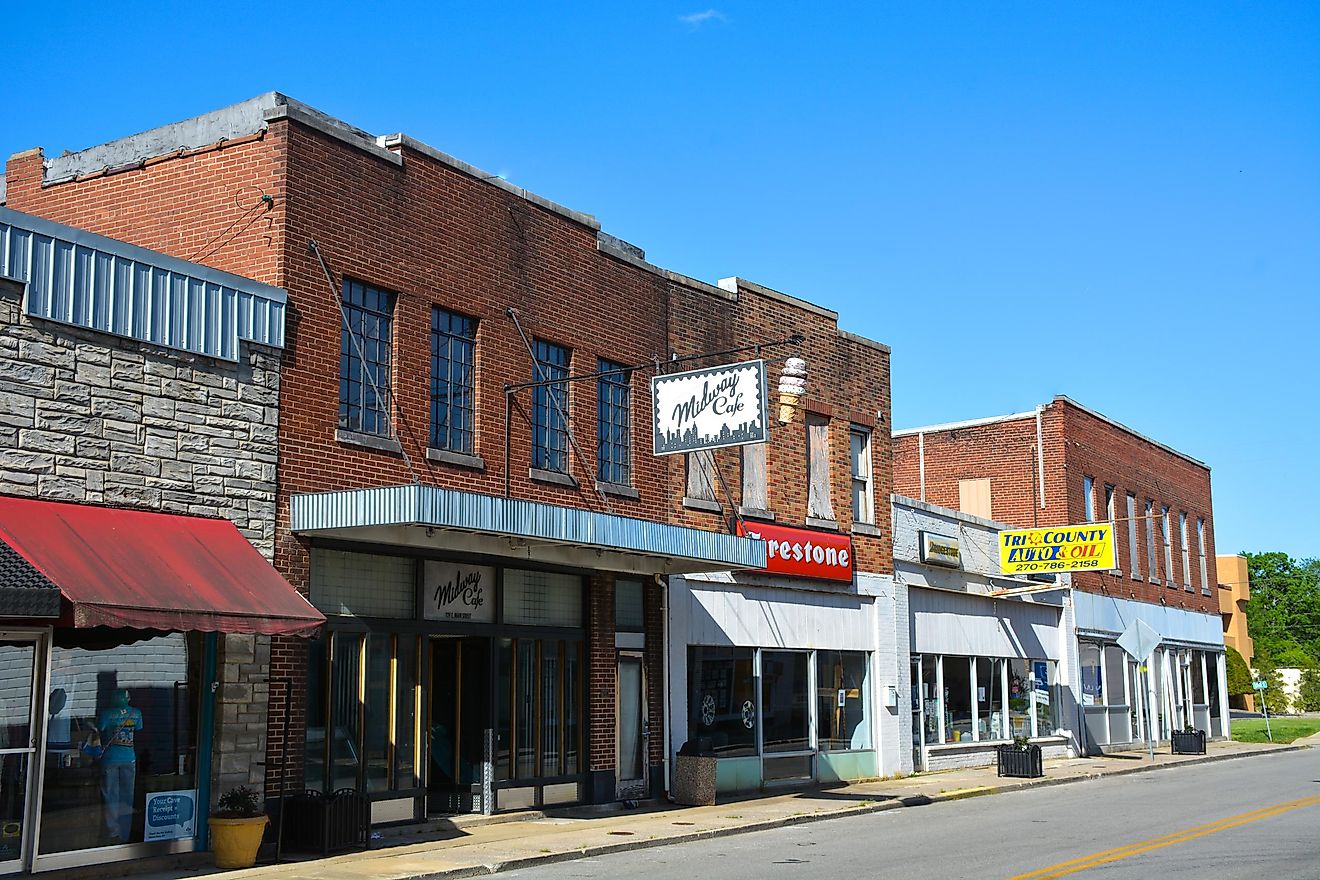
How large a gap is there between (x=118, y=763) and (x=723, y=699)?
1124 centimetres

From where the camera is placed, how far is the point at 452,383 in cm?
1850

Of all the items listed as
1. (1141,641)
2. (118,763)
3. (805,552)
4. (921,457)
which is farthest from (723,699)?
(921,457)

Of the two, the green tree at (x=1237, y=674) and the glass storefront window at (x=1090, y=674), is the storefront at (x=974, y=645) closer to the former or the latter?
the glass storefront window at (x=1090, y=674)

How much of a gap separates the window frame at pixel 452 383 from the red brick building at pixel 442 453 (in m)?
0.03

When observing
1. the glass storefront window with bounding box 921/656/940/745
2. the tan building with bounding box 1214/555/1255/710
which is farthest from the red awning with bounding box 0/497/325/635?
the tan building with bounding box 1214/555/1255/710

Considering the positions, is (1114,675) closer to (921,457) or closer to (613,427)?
(921,457)

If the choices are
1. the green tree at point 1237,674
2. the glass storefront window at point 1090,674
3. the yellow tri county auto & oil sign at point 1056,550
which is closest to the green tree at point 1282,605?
the green tree at point 1237,674

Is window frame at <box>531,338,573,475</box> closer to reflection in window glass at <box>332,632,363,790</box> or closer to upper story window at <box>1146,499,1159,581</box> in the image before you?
reflection in window glass at <box>332,632,363,790</box>

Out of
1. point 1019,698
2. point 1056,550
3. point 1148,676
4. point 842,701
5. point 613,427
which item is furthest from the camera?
point 1148,676

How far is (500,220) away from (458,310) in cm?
166

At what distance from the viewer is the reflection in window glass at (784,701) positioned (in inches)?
944

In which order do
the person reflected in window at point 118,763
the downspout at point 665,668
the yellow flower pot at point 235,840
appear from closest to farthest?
the person reflected in window at point 118,763
the yellow flower pot at point 235,840
the downspout at point 665,668

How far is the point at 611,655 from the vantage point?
20.8 metres

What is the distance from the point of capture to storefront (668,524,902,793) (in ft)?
74.1
